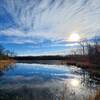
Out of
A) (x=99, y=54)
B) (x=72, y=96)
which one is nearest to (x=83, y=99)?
(x=72, y=96)

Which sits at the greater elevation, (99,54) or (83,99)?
(99,54)

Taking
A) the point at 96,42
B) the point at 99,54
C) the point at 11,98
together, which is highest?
the point at 96,42

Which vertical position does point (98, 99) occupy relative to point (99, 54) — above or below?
below

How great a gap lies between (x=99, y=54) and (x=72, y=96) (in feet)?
113

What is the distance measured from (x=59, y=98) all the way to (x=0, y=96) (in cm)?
451

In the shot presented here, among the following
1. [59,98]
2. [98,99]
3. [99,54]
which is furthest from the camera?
[99,54]

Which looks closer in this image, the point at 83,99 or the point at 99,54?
the point at 83,99

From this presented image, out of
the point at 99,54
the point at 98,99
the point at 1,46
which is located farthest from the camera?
the point at 1,46

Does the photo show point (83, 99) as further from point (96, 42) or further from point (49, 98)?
point (96, 42)

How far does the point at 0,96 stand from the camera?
15.8 metres

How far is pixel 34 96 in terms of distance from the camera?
16.3 meters

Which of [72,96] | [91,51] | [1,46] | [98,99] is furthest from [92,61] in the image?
[1,46]

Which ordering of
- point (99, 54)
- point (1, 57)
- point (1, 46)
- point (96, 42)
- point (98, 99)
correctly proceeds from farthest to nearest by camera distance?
point (1, 46), point (1, 57), point (96, 42), point (99, 54), point (98, 99)

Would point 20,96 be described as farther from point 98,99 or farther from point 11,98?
point 98,99
